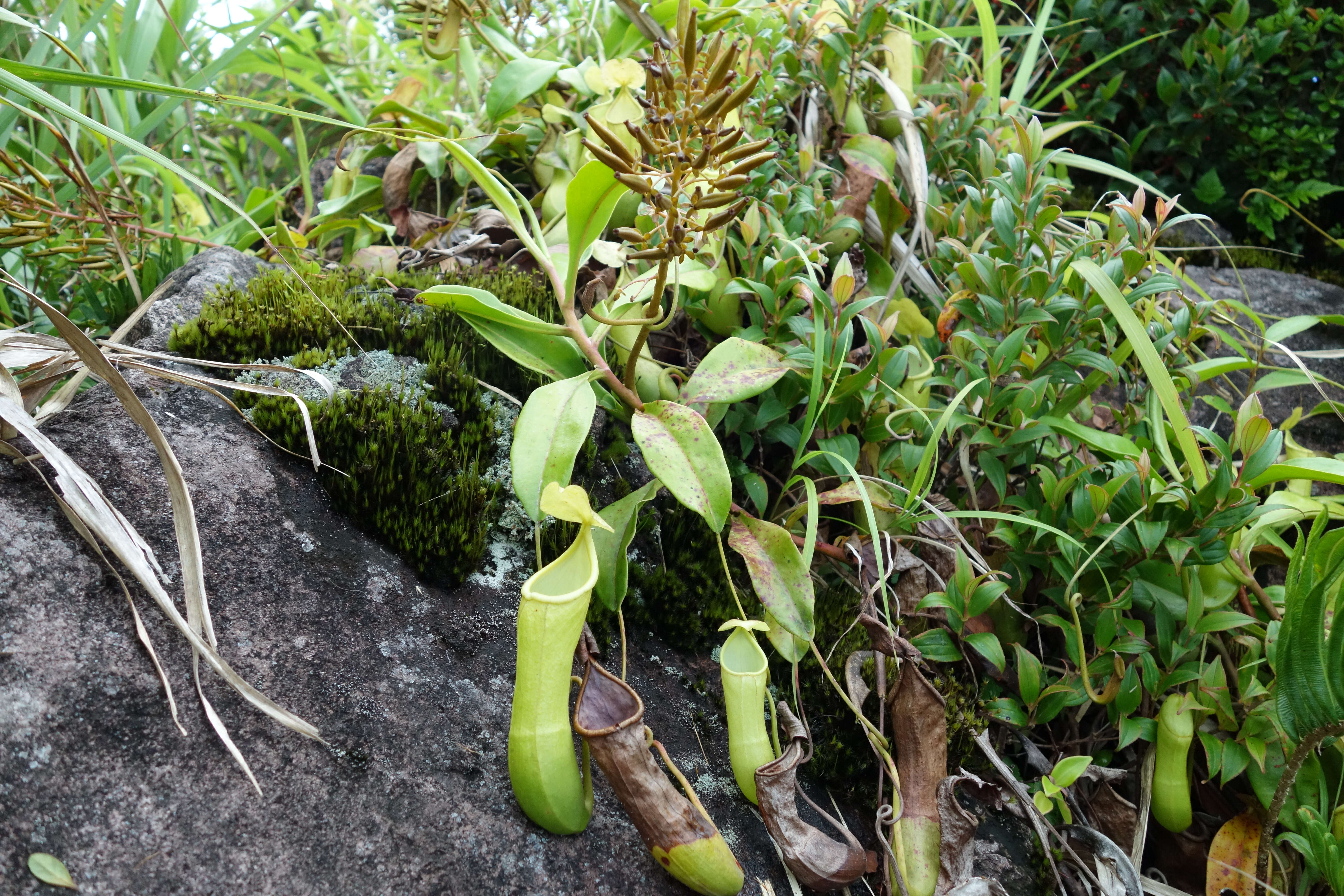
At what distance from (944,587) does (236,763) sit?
1.08 metres

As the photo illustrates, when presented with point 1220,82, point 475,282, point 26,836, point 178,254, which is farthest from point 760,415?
point 1220,82

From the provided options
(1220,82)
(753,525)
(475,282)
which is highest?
(1220,82)

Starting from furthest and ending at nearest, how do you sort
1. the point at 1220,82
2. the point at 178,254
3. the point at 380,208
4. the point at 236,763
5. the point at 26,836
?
the point at 1220,82
the point at 380,208
the point at 178,254
the point at 236,763
the point at 26,836

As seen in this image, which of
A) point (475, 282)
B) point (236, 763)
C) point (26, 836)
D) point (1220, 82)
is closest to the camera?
point (26, 836)

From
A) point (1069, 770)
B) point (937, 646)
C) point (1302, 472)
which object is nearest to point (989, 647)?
point (937, 646)

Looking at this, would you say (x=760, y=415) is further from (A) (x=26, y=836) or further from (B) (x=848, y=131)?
(A) (x=26, y=836)

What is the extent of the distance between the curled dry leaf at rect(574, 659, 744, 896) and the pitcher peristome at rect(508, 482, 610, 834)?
4cm

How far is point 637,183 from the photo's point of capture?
89 centimetres

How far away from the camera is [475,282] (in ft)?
4.79

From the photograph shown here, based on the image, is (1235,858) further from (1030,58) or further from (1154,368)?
(1030,58)

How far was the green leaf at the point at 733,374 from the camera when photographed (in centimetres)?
118

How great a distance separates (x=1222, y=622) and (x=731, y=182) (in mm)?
1013

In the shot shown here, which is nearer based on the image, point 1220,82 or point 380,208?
point 380,208

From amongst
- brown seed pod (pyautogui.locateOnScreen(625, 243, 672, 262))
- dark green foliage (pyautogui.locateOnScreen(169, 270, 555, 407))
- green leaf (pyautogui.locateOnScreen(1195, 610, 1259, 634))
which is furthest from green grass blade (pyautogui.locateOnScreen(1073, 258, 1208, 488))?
dark green foliage (pyautogui.locateOnScreen(169, 270, 555, 407))
